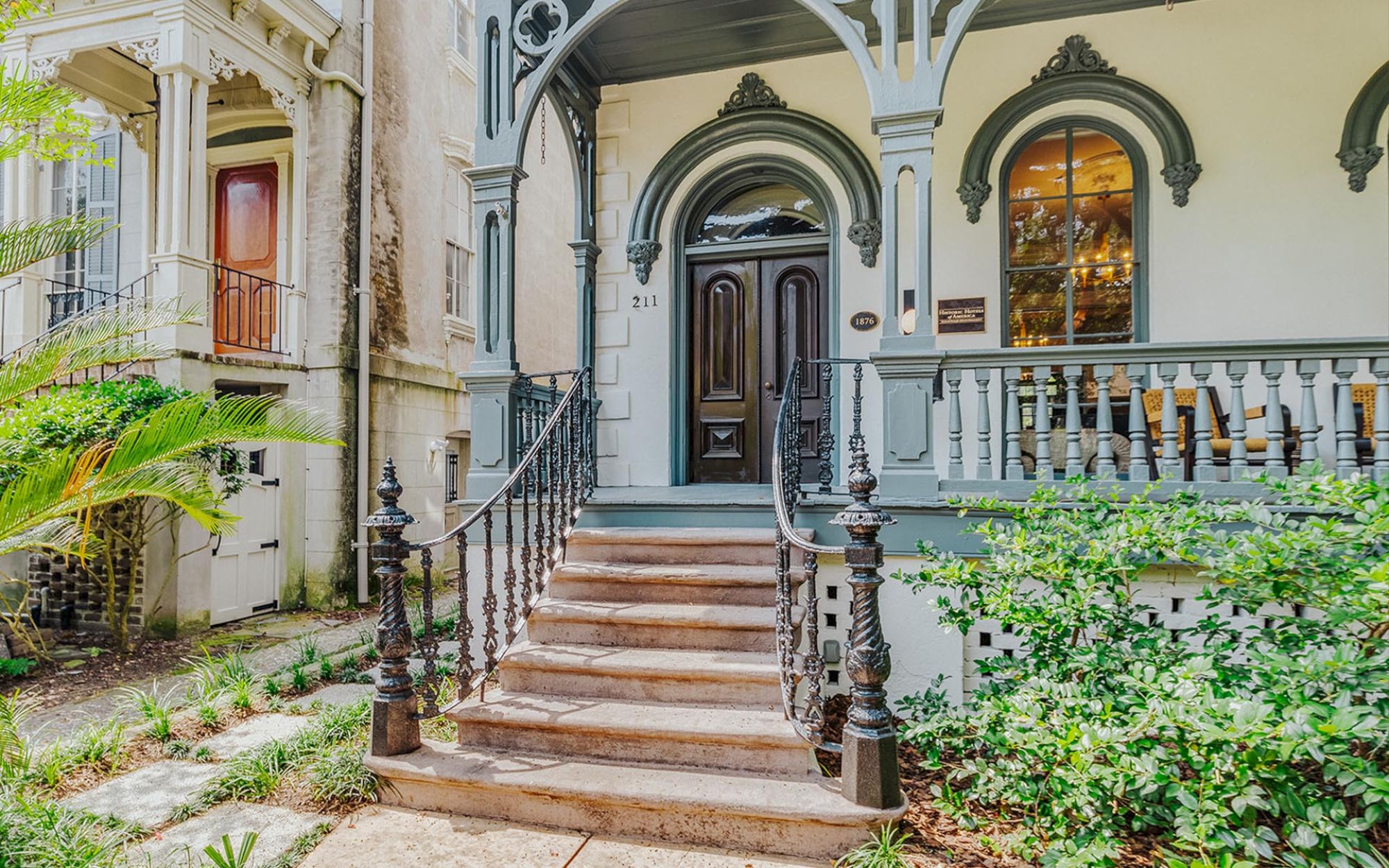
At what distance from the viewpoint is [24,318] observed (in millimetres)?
6789

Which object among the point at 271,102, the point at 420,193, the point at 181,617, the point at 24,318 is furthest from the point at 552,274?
the point at 181,617

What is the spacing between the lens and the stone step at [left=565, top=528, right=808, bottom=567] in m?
4.12

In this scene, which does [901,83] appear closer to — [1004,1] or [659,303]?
[1004,1]

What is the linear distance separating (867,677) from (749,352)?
12.3 ft

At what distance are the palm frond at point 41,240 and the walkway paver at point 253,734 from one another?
242 centimetres

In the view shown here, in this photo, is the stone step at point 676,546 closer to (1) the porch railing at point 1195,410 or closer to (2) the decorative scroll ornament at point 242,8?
(1) the porch railing at point 1195,410

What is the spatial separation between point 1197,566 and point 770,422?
125 inches

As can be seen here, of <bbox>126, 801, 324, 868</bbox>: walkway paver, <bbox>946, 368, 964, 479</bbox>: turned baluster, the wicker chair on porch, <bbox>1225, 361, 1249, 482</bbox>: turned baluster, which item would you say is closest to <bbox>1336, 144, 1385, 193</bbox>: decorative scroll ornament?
the wicker chair on porch

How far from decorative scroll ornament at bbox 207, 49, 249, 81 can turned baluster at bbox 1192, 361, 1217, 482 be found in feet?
25.2

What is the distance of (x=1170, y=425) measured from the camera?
3781 millimetres

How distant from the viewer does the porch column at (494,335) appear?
15.0 feet

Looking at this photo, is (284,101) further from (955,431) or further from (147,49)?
(955,431)

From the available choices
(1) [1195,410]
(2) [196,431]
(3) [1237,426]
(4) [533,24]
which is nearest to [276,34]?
(4) [533,24]

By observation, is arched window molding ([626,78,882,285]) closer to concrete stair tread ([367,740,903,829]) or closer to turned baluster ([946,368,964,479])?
turned baluster ([946,368,964,479])
